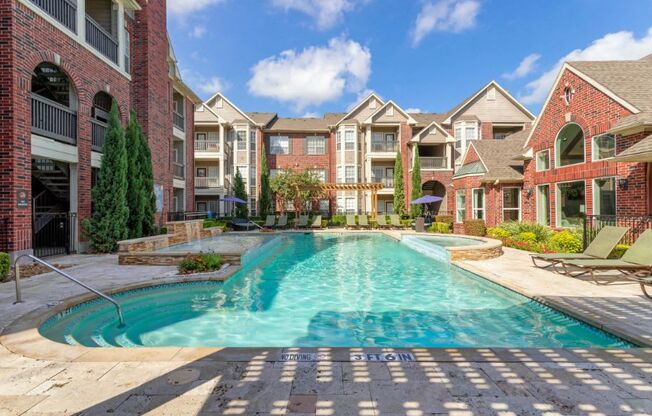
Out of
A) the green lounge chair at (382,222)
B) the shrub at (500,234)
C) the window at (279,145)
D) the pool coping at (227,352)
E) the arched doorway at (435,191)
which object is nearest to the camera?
the pool coping at (227,352)

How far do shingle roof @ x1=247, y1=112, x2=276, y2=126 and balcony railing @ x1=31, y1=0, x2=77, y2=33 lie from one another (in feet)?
69.5

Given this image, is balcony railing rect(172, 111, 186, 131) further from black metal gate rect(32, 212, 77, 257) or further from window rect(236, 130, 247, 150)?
black metal gate rect(32, 212, 77, 257)

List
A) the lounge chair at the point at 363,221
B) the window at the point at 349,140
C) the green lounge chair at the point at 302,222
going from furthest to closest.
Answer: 1. the window at the point at 349,140
2. the green lounge chair at the point at 302,222
3. the lounge chair at the point at 363,221

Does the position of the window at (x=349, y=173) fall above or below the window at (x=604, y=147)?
above

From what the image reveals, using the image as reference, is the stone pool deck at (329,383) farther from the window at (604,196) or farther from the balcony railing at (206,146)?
the balcony railing at (206,146)

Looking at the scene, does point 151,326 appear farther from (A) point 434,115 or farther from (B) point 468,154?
(A) point 434,115

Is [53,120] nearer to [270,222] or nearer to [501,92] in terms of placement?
[270,222]

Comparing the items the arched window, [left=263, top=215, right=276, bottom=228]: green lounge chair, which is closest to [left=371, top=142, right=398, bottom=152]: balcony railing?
[left=263, top=215, right=276, bottom=228]: green lounge chair

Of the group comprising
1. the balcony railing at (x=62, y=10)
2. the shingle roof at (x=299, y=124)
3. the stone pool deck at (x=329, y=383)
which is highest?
the shingle roof at (x=299, y=124)

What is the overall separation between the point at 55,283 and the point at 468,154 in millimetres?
20753

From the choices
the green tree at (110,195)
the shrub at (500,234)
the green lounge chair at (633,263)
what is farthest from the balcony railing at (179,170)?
the green lounge chair at (633,263)

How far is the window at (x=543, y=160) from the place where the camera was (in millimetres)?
14202

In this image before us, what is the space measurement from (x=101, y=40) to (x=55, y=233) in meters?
7.51

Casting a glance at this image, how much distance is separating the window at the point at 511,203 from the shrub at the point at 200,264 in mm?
14481
